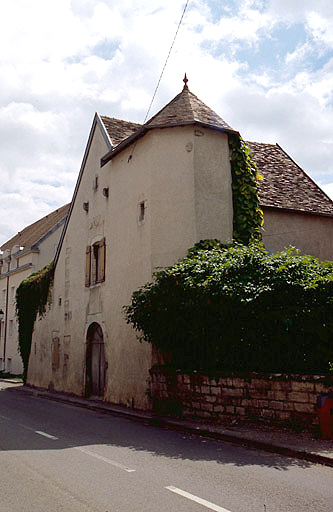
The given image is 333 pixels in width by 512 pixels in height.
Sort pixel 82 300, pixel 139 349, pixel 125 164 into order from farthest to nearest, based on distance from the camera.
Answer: pixel 82 300, pixel 125 164, pixel 139 349

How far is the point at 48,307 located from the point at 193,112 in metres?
11.8

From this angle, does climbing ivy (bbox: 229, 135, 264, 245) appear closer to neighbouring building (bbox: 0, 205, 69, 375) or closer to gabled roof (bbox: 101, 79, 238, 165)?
gabled roof (bbox: 101, 79, 238, 165)

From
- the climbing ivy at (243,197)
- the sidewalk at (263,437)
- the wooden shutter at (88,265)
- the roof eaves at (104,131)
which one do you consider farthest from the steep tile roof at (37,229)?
the sidewalk at (263,437)

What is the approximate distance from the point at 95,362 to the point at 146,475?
39.3 ft

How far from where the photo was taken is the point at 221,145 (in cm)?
1587

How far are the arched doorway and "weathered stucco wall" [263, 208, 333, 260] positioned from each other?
6.67 meters

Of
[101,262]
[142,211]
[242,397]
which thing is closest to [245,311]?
[242,397]

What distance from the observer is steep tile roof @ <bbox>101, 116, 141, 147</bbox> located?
1929cm

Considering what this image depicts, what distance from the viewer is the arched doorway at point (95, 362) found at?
17844mm

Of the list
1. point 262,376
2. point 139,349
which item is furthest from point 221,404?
point 139,349

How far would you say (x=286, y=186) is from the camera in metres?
19.5

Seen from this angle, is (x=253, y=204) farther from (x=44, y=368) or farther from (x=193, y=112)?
(x=44, y=368)

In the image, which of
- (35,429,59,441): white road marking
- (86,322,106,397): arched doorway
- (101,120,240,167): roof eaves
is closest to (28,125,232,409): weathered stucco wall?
(101,120,240,167): roof eaves

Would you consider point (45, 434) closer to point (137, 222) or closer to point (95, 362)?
point (137, 222)
